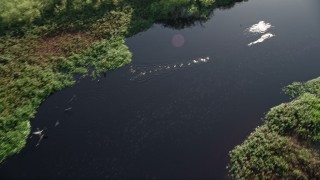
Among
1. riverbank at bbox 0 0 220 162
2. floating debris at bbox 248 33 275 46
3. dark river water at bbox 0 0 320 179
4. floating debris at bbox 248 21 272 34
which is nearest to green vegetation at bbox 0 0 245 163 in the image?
riverbank at bbox 0 0 220 162

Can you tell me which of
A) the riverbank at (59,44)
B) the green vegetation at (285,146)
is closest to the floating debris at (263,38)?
the riverbank at (59,44)

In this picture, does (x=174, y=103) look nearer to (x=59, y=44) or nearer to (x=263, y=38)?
(x=263, y=38)

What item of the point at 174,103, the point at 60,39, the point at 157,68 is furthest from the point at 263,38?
the point at 60,39

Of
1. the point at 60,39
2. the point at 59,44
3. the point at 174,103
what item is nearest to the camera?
the point at 174,103

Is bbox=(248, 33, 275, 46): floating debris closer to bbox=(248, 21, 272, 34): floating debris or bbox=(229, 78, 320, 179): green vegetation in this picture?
bbox=(248, 21, 272, 34): floating debris

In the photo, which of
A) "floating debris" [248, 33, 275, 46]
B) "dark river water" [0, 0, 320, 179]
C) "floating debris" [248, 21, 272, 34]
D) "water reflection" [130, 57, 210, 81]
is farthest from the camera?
"floating debris" [248, 21, 272, 34]

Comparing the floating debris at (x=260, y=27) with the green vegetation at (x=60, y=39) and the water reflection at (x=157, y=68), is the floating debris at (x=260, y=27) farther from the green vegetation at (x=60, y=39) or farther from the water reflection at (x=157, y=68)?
the water reflection at (x=157, y=68)
